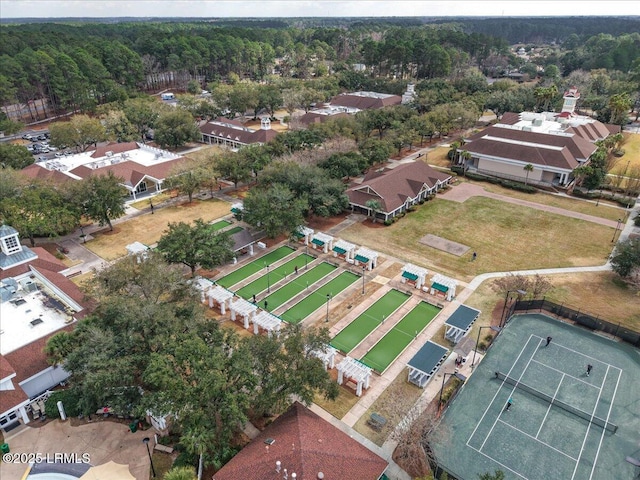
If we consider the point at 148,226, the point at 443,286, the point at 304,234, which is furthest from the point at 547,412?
the point at 148,226

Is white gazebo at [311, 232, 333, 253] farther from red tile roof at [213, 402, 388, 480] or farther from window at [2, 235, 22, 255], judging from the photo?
window at [2, 235, 22, 255]

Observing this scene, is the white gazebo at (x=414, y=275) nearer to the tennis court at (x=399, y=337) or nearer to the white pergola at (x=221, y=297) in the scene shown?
the tennis court at (x=399, y=337)

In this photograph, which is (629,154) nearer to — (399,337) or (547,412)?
(547,412)

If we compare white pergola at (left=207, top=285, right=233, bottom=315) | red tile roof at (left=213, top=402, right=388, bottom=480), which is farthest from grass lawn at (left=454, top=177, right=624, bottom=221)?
red tile roof at (left=213, top=402, right=388, bottom=480)

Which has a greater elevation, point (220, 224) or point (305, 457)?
point (305, 457)

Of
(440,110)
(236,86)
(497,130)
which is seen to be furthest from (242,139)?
(497,130)

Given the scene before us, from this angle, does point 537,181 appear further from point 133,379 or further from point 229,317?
point 133,379
